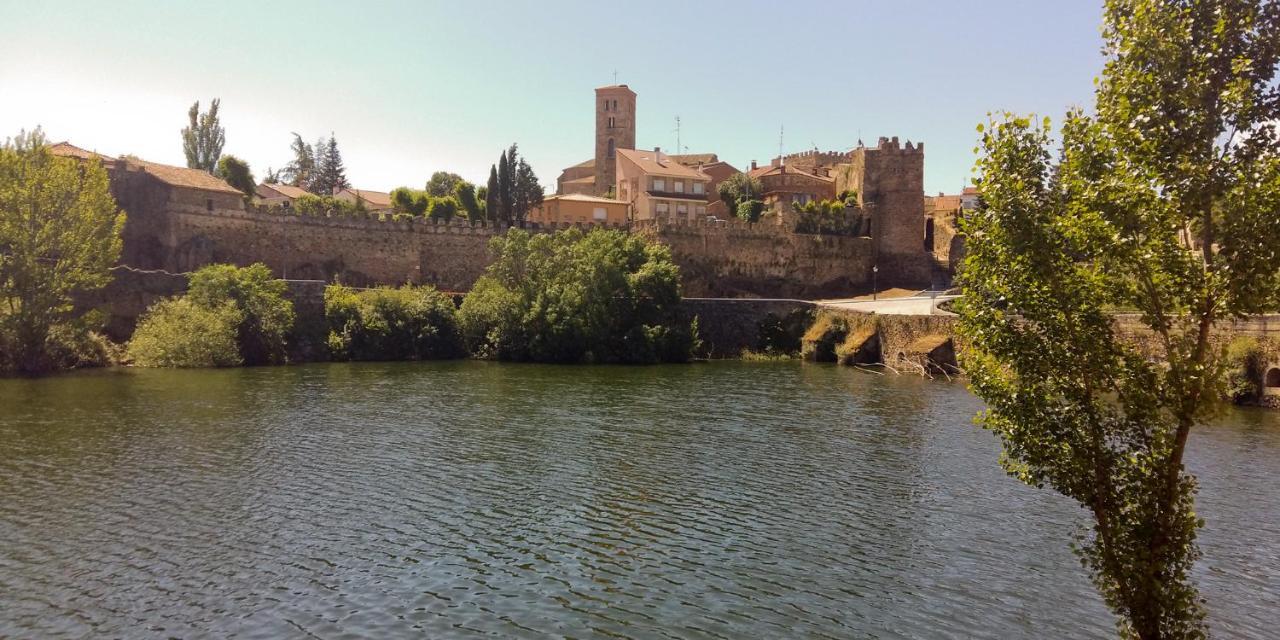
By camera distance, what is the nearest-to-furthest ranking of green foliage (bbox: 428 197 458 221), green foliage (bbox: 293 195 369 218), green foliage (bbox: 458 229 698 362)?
1. green foliage (bbox: 458 229 698 362)
2. green foliage (bbox: 293 195 369 218)
3. green foliage (bbox: 428 197 458 221)

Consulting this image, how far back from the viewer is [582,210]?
71.6 meters

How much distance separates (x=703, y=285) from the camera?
201 feet

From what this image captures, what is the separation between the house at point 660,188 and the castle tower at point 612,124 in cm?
1145

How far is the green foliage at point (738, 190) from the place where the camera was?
69.2m

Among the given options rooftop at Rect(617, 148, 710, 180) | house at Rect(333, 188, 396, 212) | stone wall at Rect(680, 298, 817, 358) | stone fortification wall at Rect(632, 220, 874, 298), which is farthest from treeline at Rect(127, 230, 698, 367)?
house at Rect(333, 188, 396, 212)

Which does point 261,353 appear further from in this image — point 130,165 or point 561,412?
point 561,412

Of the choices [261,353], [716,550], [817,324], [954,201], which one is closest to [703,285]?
[817,324]

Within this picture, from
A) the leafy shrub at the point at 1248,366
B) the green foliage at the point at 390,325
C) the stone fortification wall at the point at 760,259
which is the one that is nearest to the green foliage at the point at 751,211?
the stone fortification wall at the point at 760,259

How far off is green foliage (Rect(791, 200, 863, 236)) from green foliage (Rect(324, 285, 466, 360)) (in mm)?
27522

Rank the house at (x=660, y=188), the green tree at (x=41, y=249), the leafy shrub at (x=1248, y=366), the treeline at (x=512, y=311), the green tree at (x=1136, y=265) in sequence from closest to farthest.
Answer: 1. the green tree at (x=1136, y=265)
2. the leafy shrub at (x=1248, y=366)
3. the green tree at (x=41, y=249)
4. the treeline at (x=512, y=311)
5. the house at (x=660, y=188)

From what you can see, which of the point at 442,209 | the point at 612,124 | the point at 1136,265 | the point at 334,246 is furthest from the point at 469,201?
the point at 1136,265

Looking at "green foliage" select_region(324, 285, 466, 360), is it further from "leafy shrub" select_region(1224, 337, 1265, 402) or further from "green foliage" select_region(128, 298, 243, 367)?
"leafy shrub" select_region(1224, 337, 1265, 402)

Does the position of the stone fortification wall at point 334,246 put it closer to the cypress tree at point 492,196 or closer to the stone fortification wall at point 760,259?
the cypress tree at point 492,196

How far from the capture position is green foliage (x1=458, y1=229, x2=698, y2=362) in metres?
47.7
